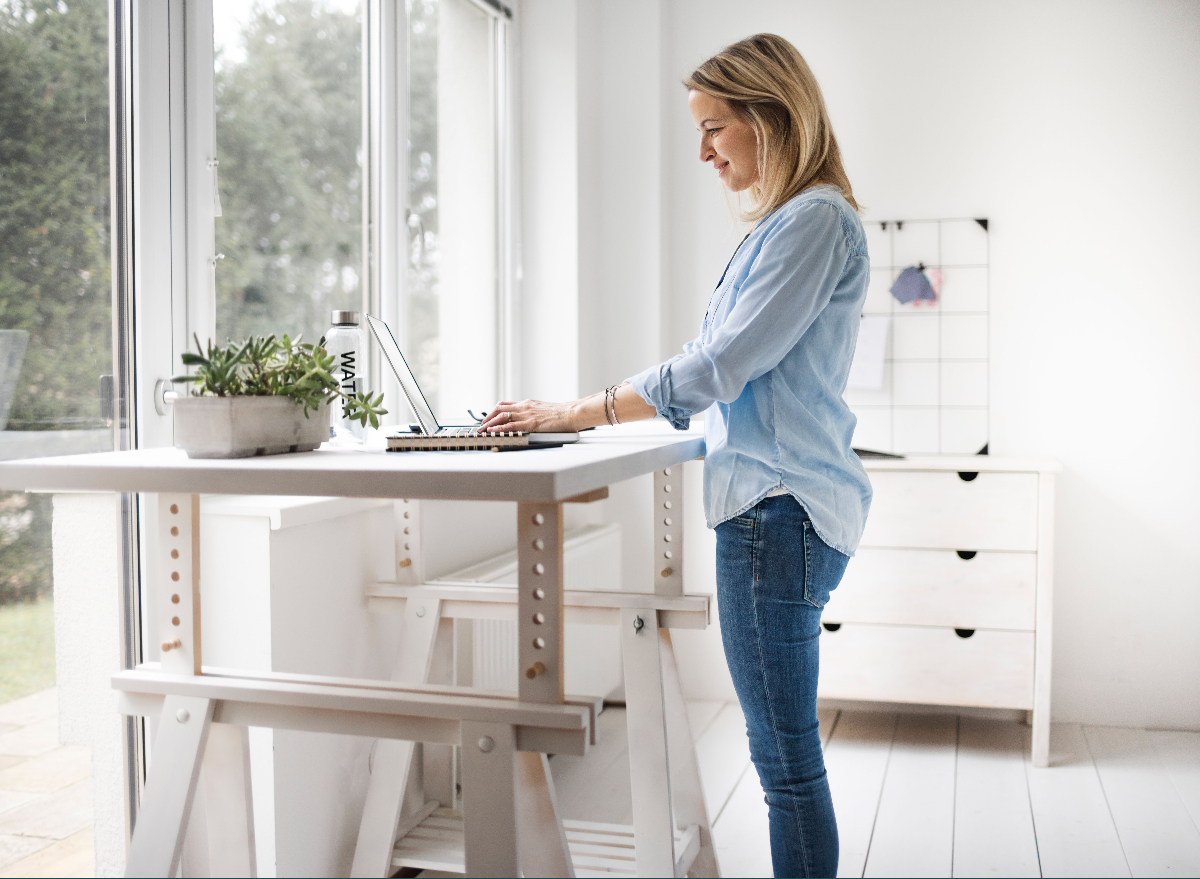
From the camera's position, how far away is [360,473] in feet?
3.21

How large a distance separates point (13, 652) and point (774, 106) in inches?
51.0

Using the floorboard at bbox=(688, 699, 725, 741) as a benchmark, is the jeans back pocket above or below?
above

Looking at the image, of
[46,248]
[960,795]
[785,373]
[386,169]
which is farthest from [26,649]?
[960,795]

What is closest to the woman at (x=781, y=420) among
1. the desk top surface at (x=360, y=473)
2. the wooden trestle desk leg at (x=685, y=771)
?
the desk top surface at (x=360, y=473)

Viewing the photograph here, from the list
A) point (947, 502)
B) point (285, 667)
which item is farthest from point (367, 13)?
point (947, 502)

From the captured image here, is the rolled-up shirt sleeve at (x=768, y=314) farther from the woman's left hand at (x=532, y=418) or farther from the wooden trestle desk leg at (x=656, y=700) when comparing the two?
the wooden trestle desk leg at (x=656, y=700)

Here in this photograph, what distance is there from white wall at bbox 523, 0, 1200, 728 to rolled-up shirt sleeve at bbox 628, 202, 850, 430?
1.73 meters

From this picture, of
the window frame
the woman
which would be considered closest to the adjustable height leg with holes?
the woman

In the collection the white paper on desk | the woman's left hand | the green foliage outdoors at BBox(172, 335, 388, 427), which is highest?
the white paper on desk

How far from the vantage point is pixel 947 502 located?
8.96ft

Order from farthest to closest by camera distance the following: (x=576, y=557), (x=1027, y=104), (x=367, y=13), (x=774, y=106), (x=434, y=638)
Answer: (x=1027, y=104), (x=576, y=557), (x=367, y=13), (x=434, y=638), (x=774, y=106)

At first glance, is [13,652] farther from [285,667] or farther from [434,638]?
[434,638]

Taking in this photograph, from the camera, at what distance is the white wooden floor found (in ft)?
7.08

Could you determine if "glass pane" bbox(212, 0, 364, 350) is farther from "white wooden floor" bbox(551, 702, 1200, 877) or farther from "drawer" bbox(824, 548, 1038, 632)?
"drawer" bbox(824, 548, 1038, 632)
